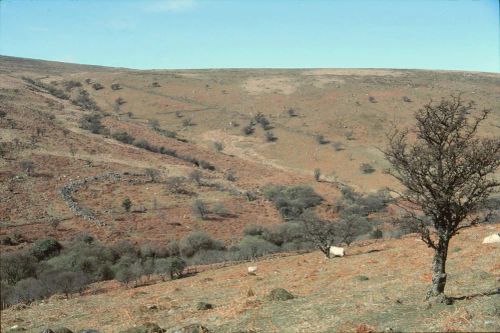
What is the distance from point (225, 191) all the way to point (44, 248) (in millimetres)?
26530

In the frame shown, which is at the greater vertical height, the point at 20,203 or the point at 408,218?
the point at 408,218

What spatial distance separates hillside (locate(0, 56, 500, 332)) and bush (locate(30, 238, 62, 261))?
0.58 m

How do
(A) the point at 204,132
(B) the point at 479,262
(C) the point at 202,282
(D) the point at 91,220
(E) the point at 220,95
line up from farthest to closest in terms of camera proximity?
(E) the point at 220,95 → (A) the point at 204,132 → (D) the point at 91,220 → (C) the point at 202,282 → (B) the point at 479,262

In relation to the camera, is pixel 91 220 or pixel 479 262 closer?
pixel 479 262

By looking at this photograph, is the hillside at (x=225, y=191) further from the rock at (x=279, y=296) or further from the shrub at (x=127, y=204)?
the shrub at (x=127, y=204)

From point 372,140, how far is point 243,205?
126 ft

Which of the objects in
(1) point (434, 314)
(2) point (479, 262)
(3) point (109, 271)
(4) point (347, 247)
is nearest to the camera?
(1) point (434, 314)

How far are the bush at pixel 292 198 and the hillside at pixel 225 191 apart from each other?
75 cm

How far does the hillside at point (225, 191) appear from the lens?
17.6 metres

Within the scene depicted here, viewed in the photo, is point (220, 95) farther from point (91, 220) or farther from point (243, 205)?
point (91, 220)

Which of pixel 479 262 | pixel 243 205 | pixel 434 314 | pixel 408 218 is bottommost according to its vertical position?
pixel 243 205

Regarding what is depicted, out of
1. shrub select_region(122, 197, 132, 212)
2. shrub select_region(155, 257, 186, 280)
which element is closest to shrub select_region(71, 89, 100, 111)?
shrub select_region(122, 197, 132, 212)

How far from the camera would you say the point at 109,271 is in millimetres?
32688

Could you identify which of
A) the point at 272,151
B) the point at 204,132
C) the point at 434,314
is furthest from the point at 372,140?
the point at 434,314
